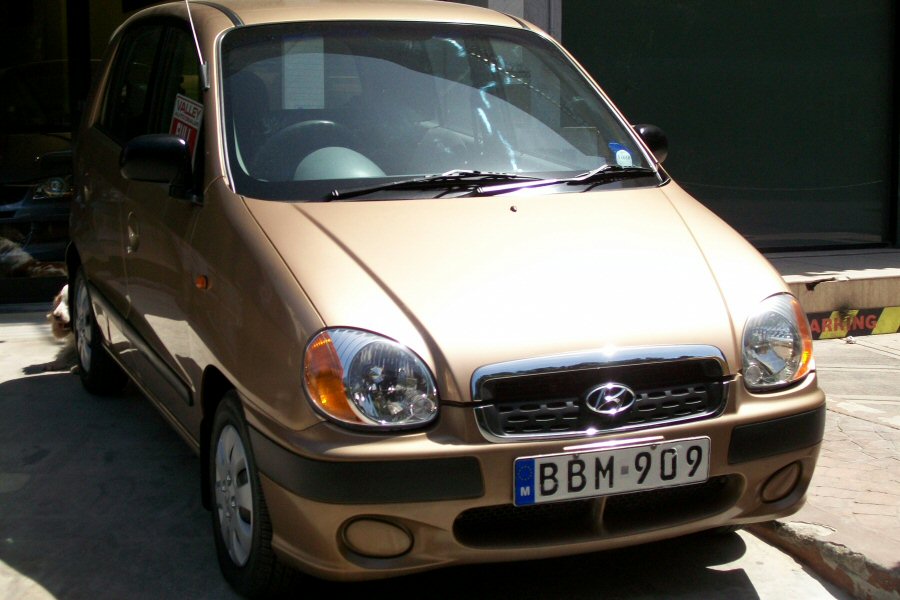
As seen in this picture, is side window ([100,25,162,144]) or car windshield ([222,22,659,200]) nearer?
car windshield ([222,22,659,200])

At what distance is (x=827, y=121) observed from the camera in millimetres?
9367

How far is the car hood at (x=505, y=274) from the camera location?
120 inches

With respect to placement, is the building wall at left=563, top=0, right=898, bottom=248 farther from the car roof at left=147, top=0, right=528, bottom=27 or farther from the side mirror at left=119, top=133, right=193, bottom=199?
the side mirror at left=119, top=133, right=193, bottom=199

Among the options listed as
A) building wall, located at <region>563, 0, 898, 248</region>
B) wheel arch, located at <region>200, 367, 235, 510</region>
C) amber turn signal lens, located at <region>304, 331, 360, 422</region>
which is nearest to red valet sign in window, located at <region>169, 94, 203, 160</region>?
wheel arch, located at <region>200, 367, 235, 510</region>

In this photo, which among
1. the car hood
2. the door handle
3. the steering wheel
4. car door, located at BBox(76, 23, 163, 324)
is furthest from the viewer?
car door, located at BBox(76, 23, 163, 324)

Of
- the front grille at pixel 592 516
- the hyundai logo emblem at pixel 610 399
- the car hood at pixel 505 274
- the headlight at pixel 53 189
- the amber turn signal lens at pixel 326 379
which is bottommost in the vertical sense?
the front grille at pixel 592 516

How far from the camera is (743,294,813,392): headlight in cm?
326

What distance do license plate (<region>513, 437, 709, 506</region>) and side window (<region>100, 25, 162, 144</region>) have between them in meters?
2.52

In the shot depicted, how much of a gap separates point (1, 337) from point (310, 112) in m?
3.89

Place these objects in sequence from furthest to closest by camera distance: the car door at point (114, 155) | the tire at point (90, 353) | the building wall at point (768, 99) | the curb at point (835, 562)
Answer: the building wall at point (768, 99) < the tire at point (90, 353) < the car door at point (114, 155) < the curb at point (835, 562)

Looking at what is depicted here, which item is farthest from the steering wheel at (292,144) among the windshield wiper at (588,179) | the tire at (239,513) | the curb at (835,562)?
the curb at (835,562)

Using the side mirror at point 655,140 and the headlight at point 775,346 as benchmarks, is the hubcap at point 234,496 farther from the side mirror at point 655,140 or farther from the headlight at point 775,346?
the side mirror at point 655,140

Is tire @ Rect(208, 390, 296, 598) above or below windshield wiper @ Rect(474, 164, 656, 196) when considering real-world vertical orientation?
below

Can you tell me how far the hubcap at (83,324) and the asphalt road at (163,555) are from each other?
70 centimetres
